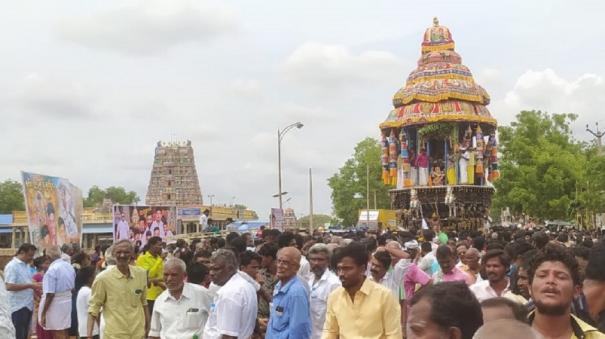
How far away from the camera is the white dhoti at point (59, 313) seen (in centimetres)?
998

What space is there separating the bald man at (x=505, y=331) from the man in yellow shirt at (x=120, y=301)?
5933mm

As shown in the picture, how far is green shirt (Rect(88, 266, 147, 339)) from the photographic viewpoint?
761 centimetres

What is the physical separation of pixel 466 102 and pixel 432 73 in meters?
2.96

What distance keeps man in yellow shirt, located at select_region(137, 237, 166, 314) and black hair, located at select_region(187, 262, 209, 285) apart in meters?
3.20

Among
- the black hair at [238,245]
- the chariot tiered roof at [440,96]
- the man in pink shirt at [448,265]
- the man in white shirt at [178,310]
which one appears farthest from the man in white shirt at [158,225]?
the chariot tiered roof at [440,96]

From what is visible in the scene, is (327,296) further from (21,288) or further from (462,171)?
(462,171)

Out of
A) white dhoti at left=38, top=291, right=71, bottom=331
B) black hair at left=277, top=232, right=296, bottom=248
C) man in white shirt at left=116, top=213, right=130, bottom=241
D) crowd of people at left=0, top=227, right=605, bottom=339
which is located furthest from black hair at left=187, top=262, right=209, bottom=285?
man in white shirt at left=116, top=213, right=130, bottom=241

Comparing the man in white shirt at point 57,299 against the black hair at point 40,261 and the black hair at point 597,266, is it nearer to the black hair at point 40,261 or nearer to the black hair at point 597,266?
the black hair at point 40,261

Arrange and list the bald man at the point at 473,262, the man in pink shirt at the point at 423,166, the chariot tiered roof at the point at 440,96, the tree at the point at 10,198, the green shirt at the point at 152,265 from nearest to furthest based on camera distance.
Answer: the bald man at the point at 473,262 < the green shirt at the point at 152,265 < the chariot tiered roof at the point at 440,96 < the man in pink shirt at the point at 423,166 < the tree at the point at 10,198

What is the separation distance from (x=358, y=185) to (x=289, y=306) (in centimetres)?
7350

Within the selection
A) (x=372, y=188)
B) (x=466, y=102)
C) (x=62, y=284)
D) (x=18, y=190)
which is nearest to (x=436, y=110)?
(x=466, y=102)

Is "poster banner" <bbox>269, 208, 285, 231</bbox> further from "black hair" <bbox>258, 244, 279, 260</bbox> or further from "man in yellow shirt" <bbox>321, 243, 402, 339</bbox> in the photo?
"man in yellow shirt" <bbox>321, 243, 402, 339</bbox>

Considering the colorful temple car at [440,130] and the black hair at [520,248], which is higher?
the colorful temple car at [440,130]

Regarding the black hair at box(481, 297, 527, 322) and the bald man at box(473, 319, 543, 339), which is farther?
the black hair at box(481, 297, 527, 322)
